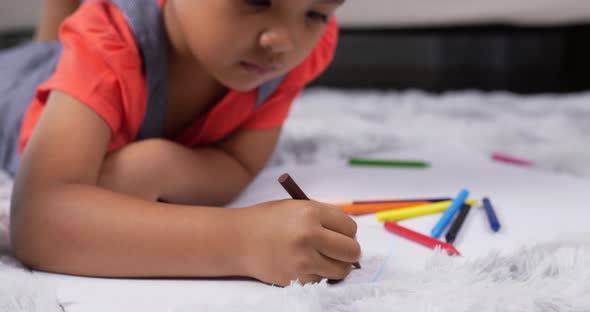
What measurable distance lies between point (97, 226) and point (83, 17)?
8.6 inches

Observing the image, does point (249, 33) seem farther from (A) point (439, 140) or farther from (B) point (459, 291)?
(A) point (439, 140)

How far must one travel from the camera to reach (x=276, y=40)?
0.45 m

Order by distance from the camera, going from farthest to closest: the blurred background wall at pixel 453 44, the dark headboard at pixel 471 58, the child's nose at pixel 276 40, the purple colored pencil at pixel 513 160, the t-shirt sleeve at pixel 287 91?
the dark headboard at pixel 471 58 < the blurred background wall at pixel 453 44 < the purple colored pencil at pixel 513 160 < the t-shirt sleeve at pixel 287 91 < the child's nose at pixel 276 40

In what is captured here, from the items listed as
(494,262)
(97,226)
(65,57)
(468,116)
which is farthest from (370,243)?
(468,116)

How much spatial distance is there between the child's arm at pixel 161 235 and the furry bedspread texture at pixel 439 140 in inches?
0.9

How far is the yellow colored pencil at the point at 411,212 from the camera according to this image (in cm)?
52

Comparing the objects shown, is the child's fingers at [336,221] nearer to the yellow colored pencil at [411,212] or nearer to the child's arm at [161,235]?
the child's arm at [161,235]

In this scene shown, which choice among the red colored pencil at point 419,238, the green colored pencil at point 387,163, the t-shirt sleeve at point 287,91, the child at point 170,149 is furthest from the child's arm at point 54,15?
the red colored pencil at point 419,238

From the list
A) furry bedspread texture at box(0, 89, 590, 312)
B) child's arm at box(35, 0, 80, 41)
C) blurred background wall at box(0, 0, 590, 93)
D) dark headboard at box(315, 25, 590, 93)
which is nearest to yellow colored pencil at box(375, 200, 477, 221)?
furry bedspread texture at box(0, 89, 590, 312)

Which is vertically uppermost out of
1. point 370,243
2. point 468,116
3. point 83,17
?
point 83,17

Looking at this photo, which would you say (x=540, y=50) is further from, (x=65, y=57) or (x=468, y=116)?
(x=65, y=57)

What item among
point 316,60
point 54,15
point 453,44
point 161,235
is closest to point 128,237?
point 161,235

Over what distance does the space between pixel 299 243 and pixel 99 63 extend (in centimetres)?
24

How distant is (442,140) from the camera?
896mm
